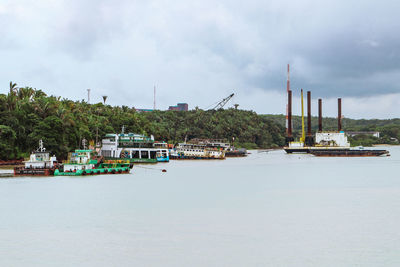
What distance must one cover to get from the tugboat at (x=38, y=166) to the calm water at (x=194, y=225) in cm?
829

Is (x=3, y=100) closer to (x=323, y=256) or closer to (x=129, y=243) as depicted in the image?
(x=129, y=243)

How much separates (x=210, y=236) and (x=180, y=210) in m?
11.9

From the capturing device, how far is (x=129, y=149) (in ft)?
380

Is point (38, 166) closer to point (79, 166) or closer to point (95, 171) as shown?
point (79, 166)

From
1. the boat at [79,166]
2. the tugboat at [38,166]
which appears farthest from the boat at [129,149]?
the tugboat at [38,166]

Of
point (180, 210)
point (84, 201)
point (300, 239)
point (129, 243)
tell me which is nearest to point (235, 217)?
point (180, 210)

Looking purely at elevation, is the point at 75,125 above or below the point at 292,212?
above

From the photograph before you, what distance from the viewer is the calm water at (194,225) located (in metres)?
29.8

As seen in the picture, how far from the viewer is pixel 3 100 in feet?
347

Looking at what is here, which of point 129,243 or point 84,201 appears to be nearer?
point 129,243

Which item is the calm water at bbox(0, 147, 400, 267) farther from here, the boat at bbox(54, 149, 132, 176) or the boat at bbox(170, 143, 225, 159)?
the boat at bbox(170, 143, 225, 159)

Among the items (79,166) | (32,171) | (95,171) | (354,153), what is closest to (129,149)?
(95,171)

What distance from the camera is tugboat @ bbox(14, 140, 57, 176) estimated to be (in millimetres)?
75750

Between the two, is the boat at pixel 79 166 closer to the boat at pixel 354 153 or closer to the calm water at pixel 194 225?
the calm water at pixel 194 225
